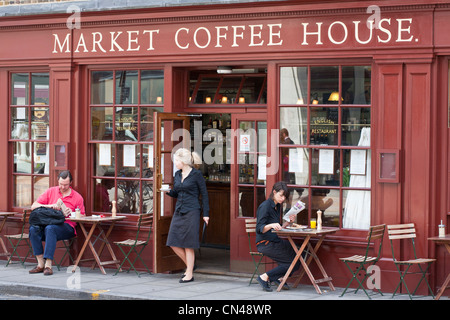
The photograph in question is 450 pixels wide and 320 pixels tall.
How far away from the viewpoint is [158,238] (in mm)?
12352

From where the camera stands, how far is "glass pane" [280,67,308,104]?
11.8 meters

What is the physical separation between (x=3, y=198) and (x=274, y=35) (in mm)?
5930

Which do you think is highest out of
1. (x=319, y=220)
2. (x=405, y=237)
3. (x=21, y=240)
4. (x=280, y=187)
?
(x=280, y=187)

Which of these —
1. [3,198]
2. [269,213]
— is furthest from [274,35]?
[3,198]

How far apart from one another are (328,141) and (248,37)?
2.00m

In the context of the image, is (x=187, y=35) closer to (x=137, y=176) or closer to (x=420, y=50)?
(x=137, y=176)

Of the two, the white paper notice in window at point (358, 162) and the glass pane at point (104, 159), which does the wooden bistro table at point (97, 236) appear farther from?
the white paper notice in window at point (358, 162)

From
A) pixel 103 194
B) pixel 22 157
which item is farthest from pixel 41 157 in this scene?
pixel 103 194

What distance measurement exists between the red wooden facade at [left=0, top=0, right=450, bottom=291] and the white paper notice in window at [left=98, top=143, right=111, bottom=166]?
19 cm

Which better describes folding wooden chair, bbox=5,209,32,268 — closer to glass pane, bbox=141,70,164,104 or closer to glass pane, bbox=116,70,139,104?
glass pane, bbox=116,70,139,104

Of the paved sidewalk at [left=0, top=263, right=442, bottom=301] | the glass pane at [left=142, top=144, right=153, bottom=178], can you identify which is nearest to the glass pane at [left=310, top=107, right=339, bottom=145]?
the paved sidewalk at [left=0, top=263, right=442, bottom=301]

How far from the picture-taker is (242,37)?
39.4 feet

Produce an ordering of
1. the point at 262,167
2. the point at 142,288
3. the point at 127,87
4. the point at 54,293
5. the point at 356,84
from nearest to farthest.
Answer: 1. the point at 54,293
2. the point at 142,288
3. the point at 356,84
4. the point at 262,167
5. the point at 127,87

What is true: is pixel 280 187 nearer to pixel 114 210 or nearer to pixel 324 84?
pixel 324 84
